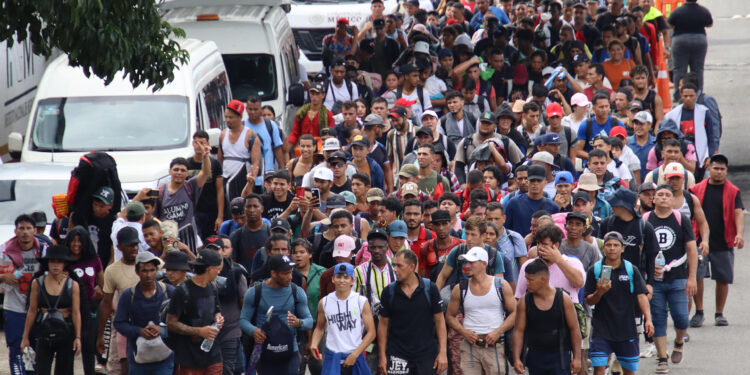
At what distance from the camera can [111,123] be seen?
1538cm

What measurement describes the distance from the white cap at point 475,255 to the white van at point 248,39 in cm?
811

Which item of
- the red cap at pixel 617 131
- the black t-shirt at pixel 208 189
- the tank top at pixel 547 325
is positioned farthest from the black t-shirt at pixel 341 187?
the tank top at pixel 547 325

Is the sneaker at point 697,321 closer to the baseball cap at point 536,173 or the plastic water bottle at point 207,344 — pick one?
the baseball cap at point 536,173

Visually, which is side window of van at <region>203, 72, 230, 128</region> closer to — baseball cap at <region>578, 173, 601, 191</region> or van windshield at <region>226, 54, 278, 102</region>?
van windshield at <region>226, 54, 278, 102</region>

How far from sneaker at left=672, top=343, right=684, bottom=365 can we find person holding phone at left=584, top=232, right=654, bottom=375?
3.78ft

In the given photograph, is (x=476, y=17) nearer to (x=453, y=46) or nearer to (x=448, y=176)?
(x=453, y=46)

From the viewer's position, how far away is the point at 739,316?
539 inches

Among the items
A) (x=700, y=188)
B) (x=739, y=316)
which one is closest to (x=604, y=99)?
(x=700, y=188)

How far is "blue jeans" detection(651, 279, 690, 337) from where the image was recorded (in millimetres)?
12203

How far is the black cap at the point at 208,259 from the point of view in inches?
406

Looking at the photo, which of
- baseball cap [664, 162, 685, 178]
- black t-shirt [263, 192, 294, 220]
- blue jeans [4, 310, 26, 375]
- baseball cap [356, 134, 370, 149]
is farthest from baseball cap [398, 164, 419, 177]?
blue jeans [4, 310, 26, 375]

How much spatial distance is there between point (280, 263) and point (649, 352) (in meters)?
4.32

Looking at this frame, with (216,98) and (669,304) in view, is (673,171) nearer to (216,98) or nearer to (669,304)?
(669,304)

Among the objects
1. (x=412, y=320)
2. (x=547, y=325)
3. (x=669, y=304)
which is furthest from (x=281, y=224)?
(x=669, y=304)
